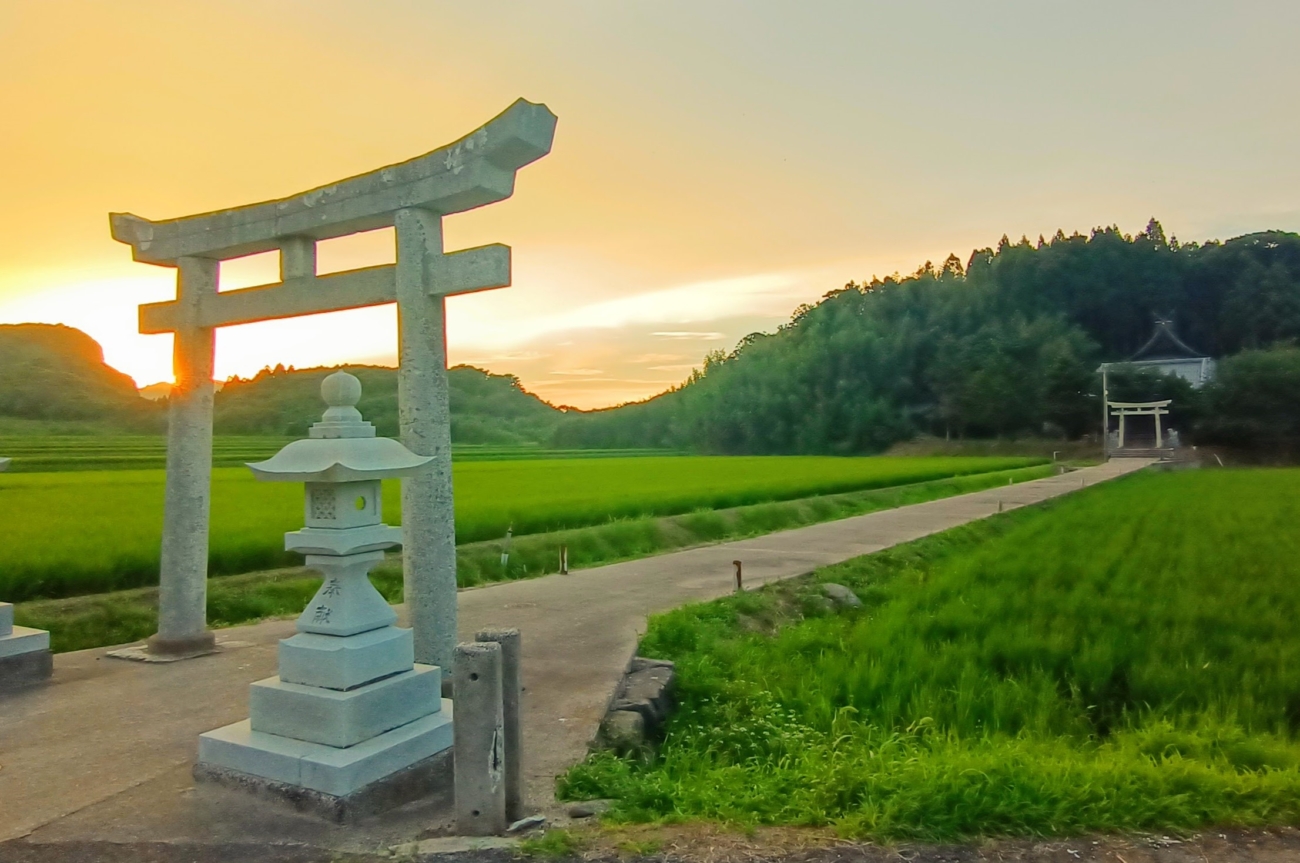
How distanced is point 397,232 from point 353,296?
550mm

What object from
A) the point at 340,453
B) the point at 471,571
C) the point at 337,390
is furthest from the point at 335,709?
the point at 471,571

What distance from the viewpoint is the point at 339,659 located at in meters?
3.68

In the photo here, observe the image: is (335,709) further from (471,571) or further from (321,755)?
(471,571)

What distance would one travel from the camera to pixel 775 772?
3945 mm

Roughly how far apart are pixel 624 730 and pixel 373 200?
3.21 metres

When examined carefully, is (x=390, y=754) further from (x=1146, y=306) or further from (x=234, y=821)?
(x=1146, y=306)

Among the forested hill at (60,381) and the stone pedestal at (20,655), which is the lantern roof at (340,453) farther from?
the forested hill at (60,381)

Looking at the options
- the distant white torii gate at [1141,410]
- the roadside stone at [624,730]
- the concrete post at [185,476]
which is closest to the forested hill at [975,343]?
the distant white torii gate at [1141,410]

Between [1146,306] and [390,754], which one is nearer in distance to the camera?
[390,754]

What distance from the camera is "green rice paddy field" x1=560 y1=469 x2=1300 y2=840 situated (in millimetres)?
3520

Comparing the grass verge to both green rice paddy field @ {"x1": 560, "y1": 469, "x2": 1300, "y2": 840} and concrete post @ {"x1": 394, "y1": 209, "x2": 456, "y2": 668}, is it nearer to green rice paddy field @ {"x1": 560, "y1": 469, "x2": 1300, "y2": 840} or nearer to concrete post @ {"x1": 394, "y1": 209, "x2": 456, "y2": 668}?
green rice paddy field @ {"x1": 560, "y1": 469, "x2": 1300, "y2": 840}

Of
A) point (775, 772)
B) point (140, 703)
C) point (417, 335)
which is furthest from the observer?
point (140, 703)

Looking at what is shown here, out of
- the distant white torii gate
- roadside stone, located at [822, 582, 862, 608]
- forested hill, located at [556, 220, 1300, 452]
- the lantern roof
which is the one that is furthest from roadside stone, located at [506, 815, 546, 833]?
forested hill, located at [556, 220, 1300, 452]

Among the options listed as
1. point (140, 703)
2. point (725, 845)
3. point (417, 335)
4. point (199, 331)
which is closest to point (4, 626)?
point (140, 703)
